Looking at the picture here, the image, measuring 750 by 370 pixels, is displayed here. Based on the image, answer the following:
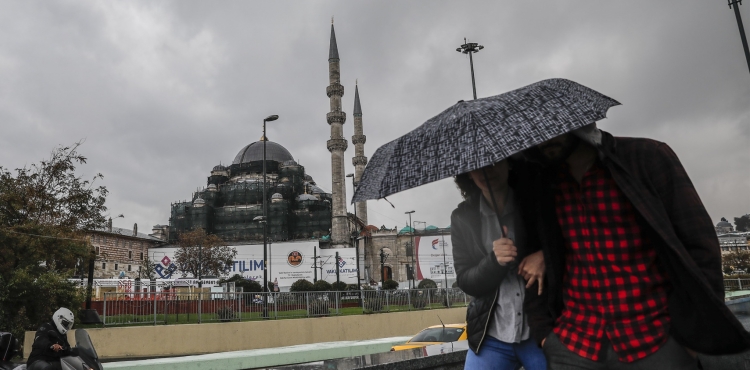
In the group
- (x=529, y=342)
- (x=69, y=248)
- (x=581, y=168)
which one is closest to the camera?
(x=581, y=168)

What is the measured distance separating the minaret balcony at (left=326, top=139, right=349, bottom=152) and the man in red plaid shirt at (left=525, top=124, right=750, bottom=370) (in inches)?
2073

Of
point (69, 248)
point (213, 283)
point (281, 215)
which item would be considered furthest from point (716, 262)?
point (281, 215)

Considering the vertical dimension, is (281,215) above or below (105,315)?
above

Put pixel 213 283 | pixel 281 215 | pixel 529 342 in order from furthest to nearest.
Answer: pixel 281 215
pixel 213 283
pixel 529 342

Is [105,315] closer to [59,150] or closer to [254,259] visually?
[59,150]

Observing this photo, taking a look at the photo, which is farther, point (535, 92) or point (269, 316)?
point (269, 316)

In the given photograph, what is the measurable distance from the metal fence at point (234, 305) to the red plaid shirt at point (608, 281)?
13.7m

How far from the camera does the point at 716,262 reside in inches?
67.9

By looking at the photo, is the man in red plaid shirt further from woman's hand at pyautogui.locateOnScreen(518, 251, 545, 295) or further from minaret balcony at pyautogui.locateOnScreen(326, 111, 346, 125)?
minaret balcony at pyautogui.locateOnScreen(326, 111, 346, 125)

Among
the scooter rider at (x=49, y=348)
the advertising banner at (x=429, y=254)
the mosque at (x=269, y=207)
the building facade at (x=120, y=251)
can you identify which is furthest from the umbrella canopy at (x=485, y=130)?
the advertising banner at (x=429, y=254)

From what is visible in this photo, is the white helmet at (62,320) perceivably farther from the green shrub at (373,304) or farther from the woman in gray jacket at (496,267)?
the green shrub at (373,304)

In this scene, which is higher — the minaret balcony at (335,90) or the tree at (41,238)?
the minaret balcony at (335,90)

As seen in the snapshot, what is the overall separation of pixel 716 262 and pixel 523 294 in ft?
2.57

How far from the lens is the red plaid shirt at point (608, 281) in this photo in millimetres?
1854
